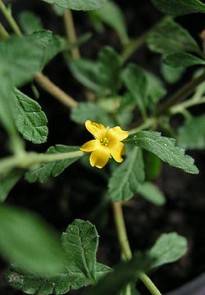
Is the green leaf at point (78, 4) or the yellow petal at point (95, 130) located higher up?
the green leaf at point (78, 4)

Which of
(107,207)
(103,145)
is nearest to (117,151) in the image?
(103,145)

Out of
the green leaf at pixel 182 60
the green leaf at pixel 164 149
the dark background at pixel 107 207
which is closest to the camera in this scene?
the green leaf at pixel 164 149

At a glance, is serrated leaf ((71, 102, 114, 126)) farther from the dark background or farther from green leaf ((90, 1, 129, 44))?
green leaf ((90, 1, 129, 44))

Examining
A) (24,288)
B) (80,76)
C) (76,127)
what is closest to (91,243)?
(24,288)

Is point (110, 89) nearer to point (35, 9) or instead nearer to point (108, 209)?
point (108, 209)

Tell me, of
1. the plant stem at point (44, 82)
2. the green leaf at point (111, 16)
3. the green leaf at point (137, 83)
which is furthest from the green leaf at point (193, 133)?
the green leaf at point (111, 16)

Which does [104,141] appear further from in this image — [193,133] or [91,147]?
[193,133]

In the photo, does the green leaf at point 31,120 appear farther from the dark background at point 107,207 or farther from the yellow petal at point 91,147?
the dark background at point 107,207

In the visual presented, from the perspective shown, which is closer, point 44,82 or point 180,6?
point 180,6
